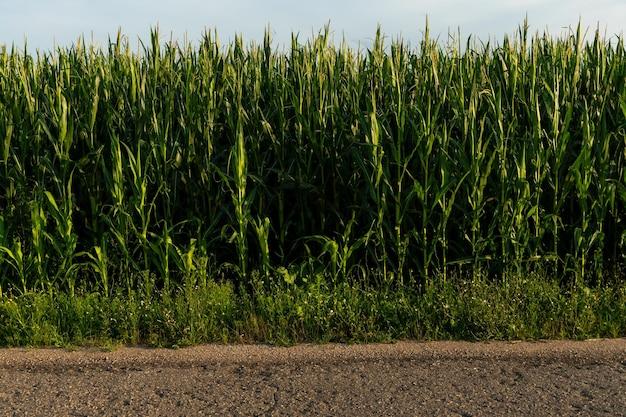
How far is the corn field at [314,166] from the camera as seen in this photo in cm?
599

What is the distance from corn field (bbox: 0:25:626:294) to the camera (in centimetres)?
599

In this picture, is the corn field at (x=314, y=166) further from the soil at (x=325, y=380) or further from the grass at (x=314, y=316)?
the soil at (x=325, y=380)

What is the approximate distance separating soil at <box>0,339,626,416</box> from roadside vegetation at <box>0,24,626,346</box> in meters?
0.33

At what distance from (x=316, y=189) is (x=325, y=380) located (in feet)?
6.22

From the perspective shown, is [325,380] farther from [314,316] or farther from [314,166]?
[314,166]

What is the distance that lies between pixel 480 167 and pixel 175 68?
284cm

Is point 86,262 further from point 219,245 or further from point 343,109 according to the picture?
point 343,109

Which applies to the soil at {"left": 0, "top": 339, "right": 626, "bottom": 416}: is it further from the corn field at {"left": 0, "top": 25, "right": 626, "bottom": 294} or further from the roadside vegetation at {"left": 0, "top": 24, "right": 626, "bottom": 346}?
the corn field at {"left": 0, "top": 25, "right": 626, "bottom": 294}

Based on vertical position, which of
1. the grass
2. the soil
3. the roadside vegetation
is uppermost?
the roadside vegetation

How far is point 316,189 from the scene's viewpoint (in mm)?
6152

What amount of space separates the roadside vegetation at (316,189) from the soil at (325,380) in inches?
13.1

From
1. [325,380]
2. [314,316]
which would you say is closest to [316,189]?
[314,316]

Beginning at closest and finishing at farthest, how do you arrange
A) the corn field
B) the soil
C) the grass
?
the soil
the grass
the corn field

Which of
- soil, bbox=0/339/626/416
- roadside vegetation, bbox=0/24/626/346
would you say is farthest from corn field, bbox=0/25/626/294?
soil, bbox=0/339/626/416
